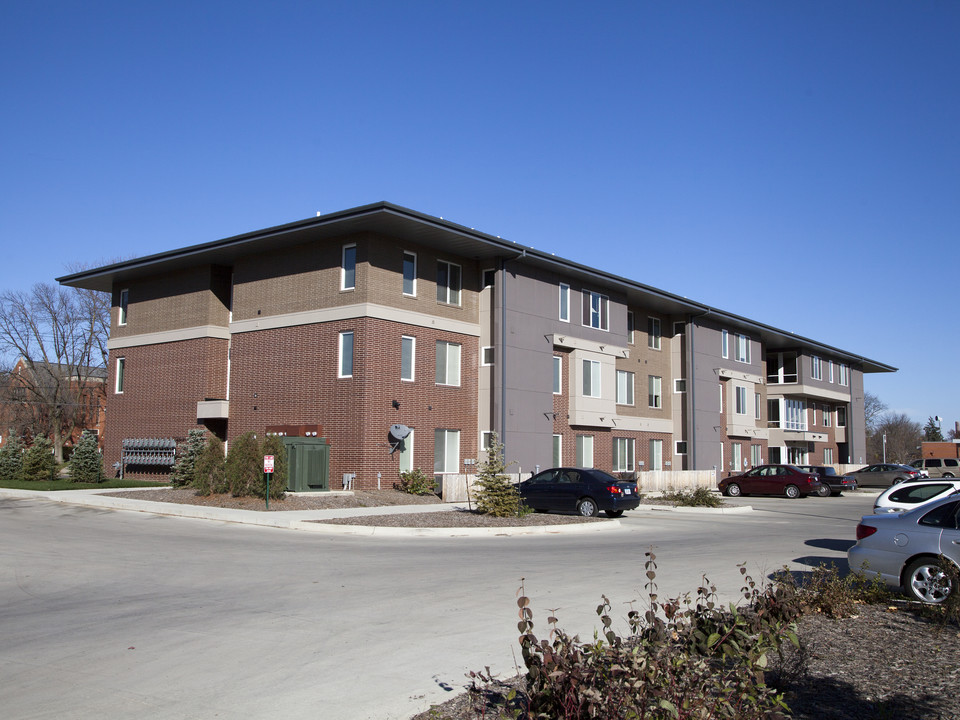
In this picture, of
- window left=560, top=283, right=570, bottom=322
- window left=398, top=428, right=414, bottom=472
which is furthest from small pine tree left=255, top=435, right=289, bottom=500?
window left=560, top=283, right=570, bottom=322

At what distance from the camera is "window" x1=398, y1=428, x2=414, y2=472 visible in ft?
95.8

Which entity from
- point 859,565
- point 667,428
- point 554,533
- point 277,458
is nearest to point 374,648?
point 859,565

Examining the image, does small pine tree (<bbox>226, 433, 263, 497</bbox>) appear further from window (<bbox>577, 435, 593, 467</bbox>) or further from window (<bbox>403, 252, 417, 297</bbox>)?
window (<bbox>577, 435, 593, 467</bbox>)

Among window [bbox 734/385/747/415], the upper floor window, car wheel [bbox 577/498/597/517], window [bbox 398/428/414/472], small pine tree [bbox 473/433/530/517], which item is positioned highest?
the upper floor window

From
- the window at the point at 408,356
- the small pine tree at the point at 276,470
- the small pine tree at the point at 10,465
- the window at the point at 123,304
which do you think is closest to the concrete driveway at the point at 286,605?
the small pine tree at the point at 276,470

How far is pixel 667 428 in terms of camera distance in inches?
1718

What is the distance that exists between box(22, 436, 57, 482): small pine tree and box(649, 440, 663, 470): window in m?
27.1

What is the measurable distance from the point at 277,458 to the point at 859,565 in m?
16.8

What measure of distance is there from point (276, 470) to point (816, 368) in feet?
150

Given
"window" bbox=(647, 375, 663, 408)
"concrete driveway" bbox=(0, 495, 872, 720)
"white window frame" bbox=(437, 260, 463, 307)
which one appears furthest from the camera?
"window" bbox=(647, 375, 663, 408)

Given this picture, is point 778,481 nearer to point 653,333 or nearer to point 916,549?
point 653,333

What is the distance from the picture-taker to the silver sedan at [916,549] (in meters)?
10.1

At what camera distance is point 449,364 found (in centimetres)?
3153

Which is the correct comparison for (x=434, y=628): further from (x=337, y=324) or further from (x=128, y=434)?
(x=128, y=434)
